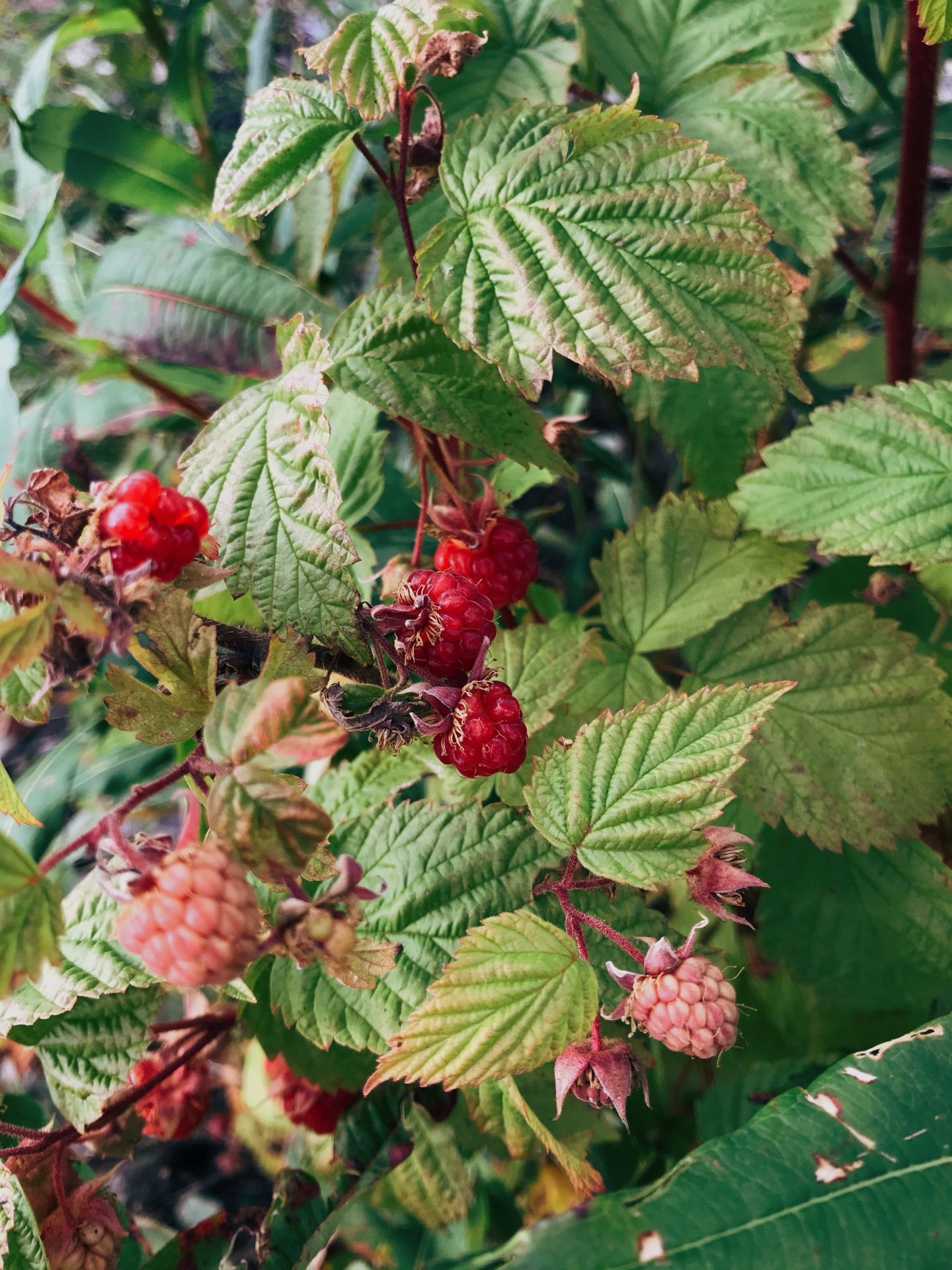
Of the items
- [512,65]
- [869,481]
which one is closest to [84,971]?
[869,481]

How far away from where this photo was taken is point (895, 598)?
1.01 m

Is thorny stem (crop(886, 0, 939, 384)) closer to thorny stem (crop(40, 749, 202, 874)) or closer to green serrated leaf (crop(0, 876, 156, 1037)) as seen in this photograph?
thorny stem (crop(40, 749, 202, 874))

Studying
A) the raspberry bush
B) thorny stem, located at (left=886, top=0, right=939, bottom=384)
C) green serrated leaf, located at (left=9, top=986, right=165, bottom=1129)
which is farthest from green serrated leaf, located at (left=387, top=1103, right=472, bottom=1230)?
thorny stem, located at (left=886, top=0, right=939, bottom=384)

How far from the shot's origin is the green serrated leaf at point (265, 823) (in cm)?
40

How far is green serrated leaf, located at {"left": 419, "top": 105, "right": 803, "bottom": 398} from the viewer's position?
631 millimetres

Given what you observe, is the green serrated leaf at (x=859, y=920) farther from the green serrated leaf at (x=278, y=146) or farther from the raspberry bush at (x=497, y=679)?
the green serrated leaf at (x=278, y=146)

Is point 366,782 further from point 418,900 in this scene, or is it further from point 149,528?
point 149,528

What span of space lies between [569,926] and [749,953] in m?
0.71

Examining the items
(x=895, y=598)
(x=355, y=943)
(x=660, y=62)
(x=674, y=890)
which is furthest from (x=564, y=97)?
(x=674, y=890)

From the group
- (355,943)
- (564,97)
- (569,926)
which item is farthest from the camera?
(564,97)

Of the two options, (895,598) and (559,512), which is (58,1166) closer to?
(895,598)

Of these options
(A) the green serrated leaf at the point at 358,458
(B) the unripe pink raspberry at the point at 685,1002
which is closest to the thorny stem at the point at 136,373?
(A) the green serrated leaf at the point at 358,458

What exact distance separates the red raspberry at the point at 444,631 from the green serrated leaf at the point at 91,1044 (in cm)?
40

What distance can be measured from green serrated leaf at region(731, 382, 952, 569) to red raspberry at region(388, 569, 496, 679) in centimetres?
38
